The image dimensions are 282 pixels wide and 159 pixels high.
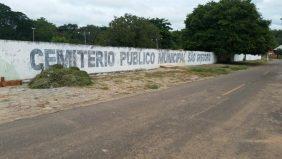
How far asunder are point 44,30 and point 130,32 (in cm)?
5976

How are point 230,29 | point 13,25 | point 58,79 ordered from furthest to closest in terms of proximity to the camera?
point 13,25, point 230,29, point 58,79

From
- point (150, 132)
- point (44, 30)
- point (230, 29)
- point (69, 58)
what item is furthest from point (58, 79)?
point (44, 30)

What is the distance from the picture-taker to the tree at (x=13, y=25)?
343 feet

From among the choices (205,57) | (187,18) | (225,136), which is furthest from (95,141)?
(187,18)

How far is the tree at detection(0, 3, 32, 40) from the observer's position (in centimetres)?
10469

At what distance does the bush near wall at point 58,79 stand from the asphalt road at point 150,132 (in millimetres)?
5343

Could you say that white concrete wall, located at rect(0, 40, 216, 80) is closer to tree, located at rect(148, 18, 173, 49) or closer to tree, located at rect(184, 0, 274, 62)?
tree, located at rect(184, 0, 274, 62)

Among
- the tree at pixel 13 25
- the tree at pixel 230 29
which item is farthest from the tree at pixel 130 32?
the tree at pixel 13 25

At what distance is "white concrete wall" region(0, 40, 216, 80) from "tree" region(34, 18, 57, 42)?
90.4 m

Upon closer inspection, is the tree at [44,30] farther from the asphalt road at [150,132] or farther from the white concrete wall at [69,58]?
the asphalt road at [150,132]

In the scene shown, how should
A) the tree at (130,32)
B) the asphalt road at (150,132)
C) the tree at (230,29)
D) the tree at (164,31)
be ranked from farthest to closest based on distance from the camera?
the tree at (164,31), the tree at (130,32), the tree at (230,29), the asphalt road at (150,132)

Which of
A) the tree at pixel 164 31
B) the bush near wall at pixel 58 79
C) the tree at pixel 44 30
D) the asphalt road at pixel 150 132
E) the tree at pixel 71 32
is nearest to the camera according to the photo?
the asphalt road at pixel 150 132

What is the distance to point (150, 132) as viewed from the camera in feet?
28.2

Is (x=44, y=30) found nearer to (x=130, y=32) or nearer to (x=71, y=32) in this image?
(x=71, y=32)
